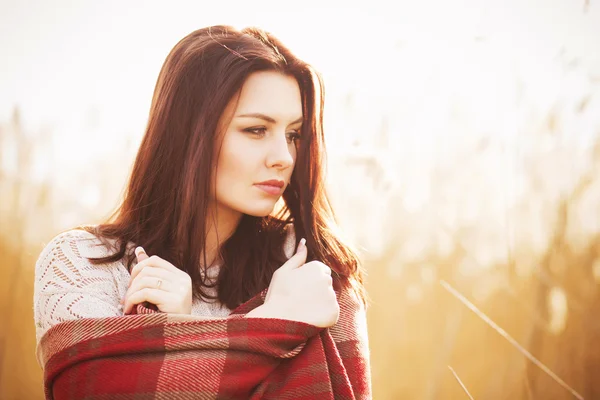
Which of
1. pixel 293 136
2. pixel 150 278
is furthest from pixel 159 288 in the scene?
pixel 293 136

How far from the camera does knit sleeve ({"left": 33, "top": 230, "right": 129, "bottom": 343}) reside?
1.43 m

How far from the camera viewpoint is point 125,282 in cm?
161

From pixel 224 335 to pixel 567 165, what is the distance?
1431 millimetres

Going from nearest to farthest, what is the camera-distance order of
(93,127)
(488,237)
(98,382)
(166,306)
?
(98,382), (166,306), (488,237), (93,127)

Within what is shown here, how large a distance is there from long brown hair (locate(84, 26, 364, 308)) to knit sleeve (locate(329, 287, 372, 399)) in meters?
0.12

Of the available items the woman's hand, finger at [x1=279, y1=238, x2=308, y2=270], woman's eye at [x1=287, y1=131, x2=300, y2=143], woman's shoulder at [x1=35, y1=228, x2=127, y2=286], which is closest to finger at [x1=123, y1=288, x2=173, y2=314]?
the woman's hand

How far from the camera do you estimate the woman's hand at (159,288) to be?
4.55 feet

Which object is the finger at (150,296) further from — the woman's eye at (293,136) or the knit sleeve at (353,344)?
the woman's eye at (293,136)

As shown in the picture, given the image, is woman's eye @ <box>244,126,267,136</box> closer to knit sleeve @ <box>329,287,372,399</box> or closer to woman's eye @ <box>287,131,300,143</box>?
woman's eye @ <box>287,131,300,143</box>

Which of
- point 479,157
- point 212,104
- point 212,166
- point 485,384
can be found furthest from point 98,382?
point 479,157

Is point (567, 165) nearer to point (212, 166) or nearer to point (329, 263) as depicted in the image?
point (329, 263)

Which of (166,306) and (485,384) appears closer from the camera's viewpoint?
(166,306)

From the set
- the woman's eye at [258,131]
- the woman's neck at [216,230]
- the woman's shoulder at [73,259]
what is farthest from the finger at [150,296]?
the woman's eye at [258,131]

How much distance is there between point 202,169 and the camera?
5.49ft
